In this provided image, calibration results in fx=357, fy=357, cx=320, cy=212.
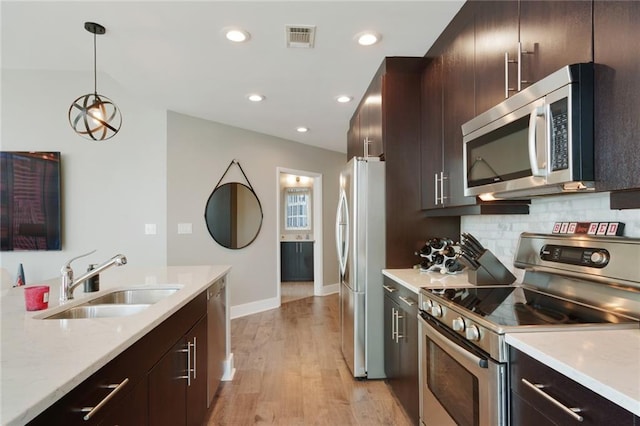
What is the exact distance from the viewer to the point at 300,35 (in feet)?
7.91

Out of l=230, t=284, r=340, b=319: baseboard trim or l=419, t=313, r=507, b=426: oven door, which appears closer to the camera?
l=419, t=313, r=507, b=426: oven door

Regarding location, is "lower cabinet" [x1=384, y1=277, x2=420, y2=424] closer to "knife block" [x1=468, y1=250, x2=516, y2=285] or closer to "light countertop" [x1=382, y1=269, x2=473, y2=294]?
"light countertop" [x1=382, y1=269, x2=473, y2=294]

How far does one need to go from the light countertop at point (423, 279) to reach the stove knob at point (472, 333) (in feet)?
1.92

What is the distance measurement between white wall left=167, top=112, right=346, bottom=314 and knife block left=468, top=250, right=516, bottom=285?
3.42m

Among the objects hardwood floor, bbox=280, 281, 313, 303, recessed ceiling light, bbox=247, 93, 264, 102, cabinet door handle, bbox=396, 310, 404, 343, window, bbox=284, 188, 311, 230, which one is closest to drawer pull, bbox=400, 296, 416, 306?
cabinet door handle, bbox=396, 310, 404, 343

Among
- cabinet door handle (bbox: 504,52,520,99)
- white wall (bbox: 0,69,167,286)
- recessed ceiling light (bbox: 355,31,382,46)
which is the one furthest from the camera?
white wall (bbox: 0,69,167,286)

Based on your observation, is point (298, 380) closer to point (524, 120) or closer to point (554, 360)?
point (554, 360)

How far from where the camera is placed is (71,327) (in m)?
1.25

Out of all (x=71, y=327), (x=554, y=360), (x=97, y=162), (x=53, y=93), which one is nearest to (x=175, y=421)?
(x=71, y=327)

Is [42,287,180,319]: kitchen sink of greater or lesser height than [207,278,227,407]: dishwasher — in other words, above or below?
above

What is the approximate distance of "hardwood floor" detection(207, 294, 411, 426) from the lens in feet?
7.50

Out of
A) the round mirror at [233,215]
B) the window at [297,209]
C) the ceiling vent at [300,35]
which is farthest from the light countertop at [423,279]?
the window at [297,209]

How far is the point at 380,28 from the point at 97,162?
352cm

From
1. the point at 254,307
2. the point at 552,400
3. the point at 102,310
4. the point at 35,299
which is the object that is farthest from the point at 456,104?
the point at 254,307
